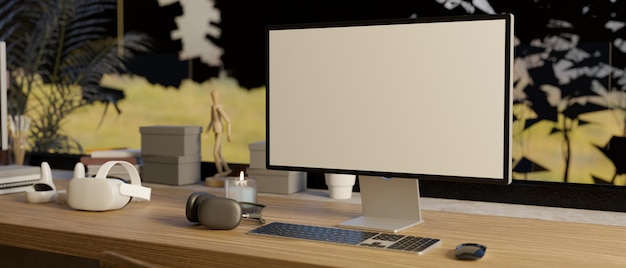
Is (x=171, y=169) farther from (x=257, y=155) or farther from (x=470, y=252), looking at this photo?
(x=470, y=252)

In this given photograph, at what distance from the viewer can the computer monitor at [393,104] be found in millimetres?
1699

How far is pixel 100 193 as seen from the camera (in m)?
2.03

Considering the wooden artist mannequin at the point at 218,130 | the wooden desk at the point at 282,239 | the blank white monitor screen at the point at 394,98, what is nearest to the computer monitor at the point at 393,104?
the blank white monitor screen at the point at 394,98

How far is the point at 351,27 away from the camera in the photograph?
6.13 feet

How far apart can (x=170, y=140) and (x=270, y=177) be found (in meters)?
0.42

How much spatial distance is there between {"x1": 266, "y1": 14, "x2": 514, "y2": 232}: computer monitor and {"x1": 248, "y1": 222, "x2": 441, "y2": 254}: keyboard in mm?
88

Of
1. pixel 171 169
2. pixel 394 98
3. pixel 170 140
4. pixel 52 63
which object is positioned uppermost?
pixel 52 63

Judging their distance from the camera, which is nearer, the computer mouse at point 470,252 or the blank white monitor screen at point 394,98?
the computer mouse at point 470,252

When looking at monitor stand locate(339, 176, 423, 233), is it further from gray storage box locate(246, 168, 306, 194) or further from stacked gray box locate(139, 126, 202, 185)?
stacked gray box locate(139, 126, 202, 185)

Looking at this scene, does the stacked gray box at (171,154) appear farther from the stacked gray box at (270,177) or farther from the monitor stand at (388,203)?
the monitor stand at (388,203)

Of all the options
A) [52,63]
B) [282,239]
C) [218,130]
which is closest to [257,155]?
[218,130]

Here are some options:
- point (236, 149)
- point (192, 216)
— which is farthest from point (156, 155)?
point (192, 216)

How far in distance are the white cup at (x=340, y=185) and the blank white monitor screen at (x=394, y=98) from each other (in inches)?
16.3

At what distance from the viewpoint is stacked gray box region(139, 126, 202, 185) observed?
104 inches
